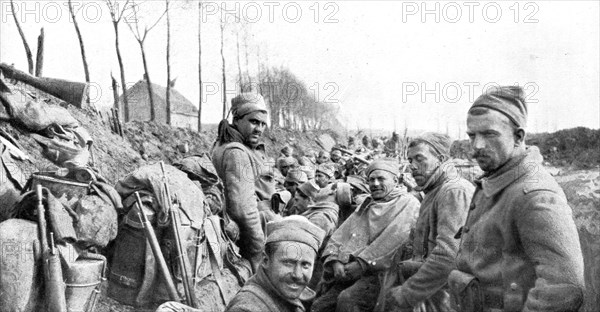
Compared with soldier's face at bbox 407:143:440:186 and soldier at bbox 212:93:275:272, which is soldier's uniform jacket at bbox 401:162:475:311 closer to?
soldier's face at bbox 407:143:440:186

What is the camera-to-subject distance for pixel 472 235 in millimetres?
3904

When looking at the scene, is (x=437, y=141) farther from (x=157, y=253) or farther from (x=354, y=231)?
(x=157, y=253)

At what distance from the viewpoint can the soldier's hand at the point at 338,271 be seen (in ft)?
20.7

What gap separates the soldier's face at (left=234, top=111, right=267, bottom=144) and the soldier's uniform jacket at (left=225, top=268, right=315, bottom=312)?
11.4 ft

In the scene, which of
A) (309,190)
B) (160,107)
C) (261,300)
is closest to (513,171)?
(261,300)

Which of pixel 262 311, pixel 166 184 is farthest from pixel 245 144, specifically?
pixel 262 311

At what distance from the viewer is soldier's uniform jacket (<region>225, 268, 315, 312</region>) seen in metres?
3.79

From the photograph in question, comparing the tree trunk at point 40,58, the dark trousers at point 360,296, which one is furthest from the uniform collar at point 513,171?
the tree trunk at point 40,58

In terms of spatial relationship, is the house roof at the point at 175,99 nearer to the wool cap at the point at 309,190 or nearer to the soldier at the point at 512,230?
the wool cap at the point at 309,190

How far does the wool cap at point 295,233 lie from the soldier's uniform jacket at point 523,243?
768mm

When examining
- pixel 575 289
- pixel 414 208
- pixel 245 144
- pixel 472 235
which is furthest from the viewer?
pixel 245 144

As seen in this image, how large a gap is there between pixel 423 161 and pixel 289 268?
2.00 metres

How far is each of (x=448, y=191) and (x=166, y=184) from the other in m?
2.25

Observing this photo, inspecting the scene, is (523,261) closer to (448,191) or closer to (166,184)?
(448,191)
